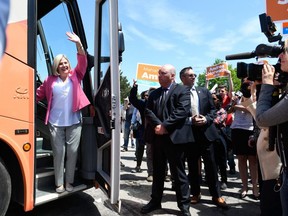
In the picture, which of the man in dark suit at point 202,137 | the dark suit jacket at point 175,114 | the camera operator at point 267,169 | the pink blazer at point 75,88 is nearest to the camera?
the camera operator at point 267,169

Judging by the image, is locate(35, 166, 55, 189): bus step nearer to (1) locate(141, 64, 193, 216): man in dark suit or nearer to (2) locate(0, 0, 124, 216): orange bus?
(2) locate(0, 0, 124, 216): orange bus

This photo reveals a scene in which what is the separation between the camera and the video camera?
6.93 feet

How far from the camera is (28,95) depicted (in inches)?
105

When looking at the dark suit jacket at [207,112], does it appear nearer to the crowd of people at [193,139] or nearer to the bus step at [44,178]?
the crowd of people at [193,139]

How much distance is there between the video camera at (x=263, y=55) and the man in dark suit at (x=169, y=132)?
1.30 meters

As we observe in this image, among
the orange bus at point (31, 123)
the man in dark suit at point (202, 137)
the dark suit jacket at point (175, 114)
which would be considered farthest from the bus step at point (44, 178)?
the man in dark suit at point (202, 137)

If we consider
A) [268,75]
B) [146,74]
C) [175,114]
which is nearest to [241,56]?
[268,75]

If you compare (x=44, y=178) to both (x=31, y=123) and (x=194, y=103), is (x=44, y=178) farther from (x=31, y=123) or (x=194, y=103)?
(x=194, y=103)

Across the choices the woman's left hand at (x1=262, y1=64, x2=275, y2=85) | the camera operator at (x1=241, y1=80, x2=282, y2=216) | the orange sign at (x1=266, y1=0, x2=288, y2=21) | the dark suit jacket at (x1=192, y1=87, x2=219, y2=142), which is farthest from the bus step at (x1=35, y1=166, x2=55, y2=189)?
the orange sign at (x1=266, y1=0, x2=288, y2=21)

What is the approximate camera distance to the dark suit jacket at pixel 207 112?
4.14m

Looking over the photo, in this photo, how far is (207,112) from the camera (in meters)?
4.31

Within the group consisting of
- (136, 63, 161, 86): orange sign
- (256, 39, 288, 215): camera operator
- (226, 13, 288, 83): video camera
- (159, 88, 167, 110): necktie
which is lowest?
(256, 39, 288, 215): camera operator

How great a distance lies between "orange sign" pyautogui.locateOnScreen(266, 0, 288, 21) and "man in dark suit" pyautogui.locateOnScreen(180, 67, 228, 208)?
5.54 ft

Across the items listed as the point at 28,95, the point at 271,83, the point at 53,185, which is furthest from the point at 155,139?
the point at 271,83
